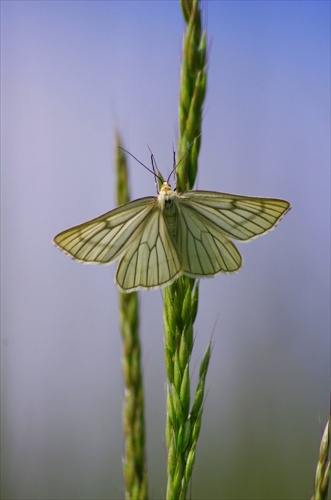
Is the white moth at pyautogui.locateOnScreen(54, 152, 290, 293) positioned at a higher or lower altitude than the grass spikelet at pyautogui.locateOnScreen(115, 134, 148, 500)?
higher

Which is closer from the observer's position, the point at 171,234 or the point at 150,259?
the point at 150,259

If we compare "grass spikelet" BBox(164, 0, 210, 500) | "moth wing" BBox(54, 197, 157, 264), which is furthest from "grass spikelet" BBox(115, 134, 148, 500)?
"moth wing" BBox(54, 197, 157, 264)

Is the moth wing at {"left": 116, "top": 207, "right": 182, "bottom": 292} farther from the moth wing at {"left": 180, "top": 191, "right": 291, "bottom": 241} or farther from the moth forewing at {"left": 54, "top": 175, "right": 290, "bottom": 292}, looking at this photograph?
the moth wing at {"left": 180, "top": 191, "right": 291, "bottom": 241}

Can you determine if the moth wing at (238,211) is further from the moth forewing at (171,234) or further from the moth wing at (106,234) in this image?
the moth wing at (106,234)

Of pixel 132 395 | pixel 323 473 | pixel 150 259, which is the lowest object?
pixel 323 473

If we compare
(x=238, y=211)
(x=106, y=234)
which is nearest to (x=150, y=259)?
(x=106, y=234)

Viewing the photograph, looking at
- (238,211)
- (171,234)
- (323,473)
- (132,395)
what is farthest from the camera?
(171,234)

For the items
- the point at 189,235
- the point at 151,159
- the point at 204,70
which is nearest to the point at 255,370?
the point at 189,235

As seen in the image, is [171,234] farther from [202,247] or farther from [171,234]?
[202,247]
